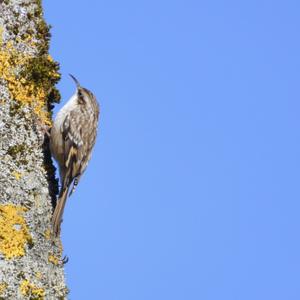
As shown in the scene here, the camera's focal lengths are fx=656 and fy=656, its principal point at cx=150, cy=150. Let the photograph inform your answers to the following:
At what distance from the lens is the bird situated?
9.48 ft

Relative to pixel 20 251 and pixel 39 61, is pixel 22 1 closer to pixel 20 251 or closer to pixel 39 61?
pixel 39 61

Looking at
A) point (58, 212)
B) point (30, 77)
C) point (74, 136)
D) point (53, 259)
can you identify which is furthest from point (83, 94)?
point (53, 259)

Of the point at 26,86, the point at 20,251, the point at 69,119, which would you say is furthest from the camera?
the point at 69,119

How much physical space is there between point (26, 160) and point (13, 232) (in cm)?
31

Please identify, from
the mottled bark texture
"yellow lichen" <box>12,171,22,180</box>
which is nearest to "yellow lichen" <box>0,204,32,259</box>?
the mottled bark texture

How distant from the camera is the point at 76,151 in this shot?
3436 millimetres

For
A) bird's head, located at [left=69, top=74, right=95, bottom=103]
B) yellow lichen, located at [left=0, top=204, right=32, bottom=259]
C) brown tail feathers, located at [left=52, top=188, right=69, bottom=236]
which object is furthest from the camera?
bird's head, located at [left=69, top=74, right=95, bottom=103]

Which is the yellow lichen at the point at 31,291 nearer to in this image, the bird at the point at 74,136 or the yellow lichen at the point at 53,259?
the yellow lichen at the point at 53,259

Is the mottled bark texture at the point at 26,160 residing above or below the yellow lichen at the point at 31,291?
above

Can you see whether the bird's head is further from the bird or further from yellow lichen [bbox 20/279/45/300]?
yellow lichen [bbox 20/279/45/300]

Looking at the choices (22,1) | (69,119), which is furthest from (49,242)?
(69,119)

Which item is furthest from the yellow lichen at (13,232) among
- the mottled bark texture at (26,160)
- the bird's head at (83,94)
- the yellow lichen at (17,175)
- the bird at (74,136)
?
the bird's head at (83,94)

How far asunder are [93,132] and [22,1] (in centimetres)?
110

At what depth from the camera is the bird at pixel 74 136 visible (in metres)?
2.89
